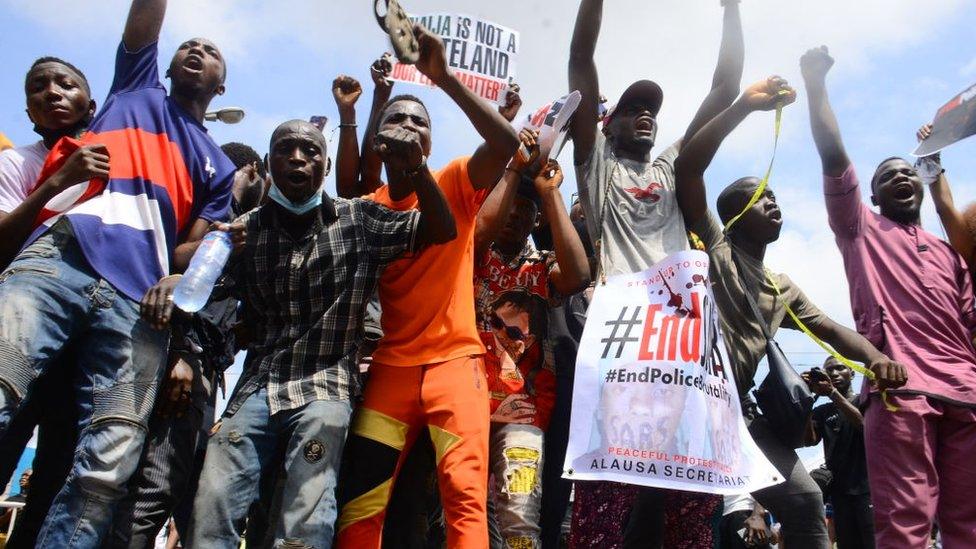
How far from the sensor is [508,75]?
19.0ft

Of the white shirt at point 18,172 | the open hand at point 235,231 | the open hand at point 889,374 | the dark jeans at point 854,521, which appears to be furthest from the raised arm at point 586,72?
the dark jeans at point 854,521

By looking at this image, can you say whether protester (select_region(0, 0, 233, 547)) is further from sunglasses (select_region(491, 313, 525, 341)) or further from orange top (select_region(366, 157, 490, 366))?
sunglasses (select_region(491, 313, 525, 341))

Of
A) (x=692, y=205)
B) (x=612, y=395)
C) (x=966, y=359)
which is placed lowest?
(x=612, y=395)

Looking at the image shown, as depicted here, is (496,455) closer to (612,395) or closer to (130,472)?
(612,395)

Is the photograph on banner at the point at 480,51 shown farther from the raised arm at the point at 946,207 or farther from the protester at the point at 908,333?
the raised arm at the point at 946,207

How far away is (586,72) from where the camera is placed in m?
3.95

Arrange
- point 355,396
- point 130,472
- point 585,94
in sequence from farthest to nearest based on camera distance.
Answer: point 585,94 < point 355,396 < point 130,472

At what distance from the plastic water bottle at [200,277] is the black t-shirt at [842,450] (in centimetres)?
510

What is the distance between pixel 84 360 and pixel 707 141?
292 centimetres

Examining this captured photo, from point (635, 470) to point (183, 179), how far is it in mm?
2283

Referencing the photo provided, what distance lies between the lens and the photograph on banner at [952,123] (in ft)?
15.9

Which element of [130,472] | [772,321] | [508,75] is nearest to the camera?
[130,472]

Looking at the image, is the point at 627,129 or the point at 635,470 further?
the point at 627,129

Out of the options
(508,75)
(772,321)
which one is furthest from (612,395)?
(508,75)
